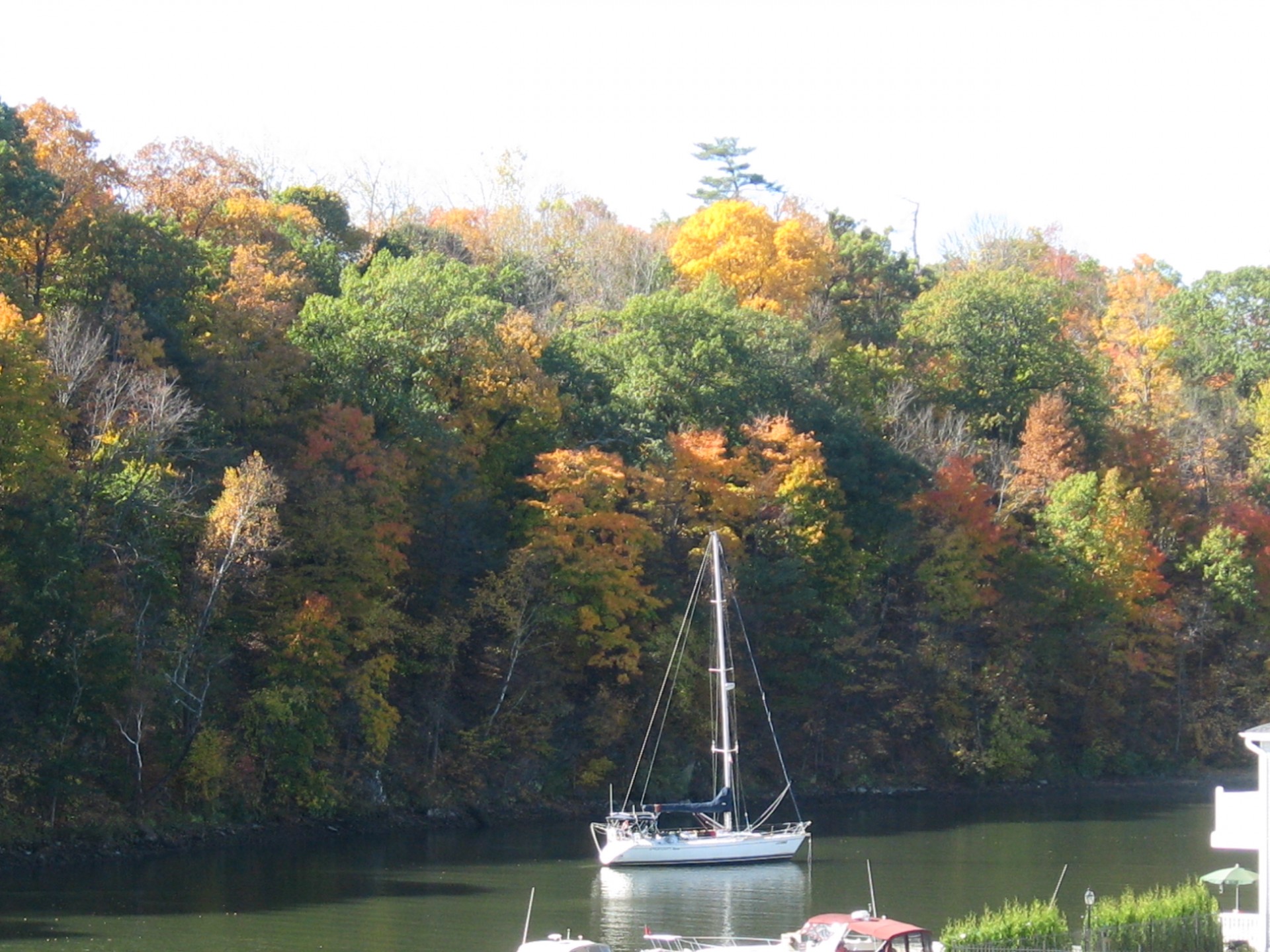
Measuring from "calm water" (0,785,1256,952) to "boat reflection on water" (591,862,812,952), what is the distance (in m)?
0.09

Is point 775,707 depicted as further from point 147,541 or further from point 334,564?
point 147,541

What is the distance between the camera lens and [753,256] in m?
86.9

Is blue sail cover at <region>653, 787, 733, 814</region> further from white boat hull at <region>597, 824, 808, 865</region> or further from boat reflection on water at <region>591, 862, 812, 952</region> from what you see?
boat reflection on water at <region>591, 862, 812, 952</region>

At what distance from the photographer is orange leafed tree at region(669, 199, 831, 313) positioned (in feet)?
283

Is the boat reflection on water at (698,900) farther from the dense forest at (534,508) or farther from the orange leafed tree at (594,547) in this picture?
the orange leafed tree at (594,547)

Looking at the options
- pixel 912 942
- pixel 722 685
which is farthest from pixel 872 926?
pixel 722 685

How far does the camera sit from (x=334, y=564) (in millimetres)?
53156

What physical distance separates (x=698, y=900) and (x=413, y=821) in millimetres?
15102

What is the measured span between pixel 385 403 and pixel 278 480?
29.3ft

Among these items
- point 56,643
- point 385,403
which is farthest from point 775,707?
point 56,643

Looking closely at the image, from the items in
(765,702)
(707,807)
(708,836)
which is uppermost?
(765,702)

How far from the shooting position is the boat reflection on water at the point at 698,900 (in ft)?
123

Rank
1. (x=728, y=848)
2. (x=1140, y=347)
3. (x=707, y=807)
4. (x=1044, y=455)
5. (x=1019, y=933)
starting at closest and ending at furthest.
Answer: (x=1019, y=933)
(x=728, y=848)
(x=707, y=807)
(x=1044, y=455)
(x=1140, y=347)

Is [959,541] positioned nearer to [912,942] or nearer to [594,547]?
[594,547]
